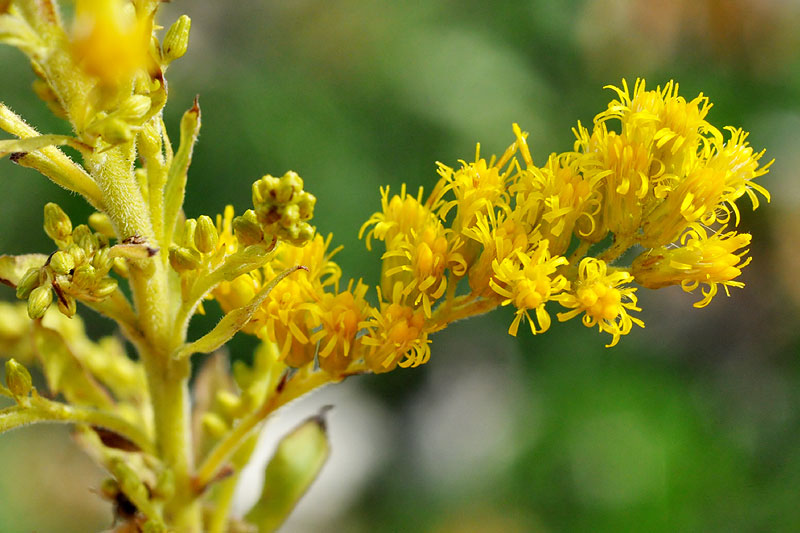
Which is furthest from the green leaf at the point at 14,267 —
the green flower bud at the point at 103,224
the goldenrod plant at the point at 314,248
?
the green flower bud at the point at 103,224

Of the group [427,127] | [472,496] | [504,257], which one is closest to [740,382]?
[472,496]

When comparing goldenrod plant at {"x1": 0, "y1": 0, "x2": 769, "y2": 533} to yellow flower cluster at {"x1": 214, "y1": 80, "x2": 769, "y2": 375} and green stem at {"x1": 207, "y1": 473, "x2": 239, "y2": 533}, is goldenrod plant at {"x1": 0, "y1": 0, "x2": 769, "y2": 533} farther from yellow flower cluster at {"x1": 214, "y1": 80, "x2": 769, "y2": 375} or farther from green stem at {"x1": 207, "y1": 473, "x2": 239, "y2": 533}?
green stem at {"x1": 207, "y1": 473, "x2": 239, "y2": 533}

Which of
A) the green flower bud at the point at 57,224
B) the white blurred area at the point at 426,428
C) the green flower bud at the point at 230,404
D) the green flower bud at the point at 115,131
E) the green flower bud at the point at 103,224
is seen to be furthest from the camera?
the white blurred area at the point at 426,428

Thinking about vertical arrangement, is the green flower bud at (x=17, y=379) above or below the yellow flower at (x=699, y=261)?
below

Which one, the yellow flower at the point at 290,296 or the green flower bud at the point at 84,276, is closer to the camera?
the green flower bud at the point at 84,276

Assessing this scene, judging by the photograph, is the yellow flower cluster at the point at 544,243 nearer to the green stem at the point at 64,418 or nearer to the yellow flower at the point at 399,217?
the yellow flower at the point at 399,217

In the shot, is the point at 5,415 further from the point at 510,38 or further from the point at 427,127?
the point at 510,38
